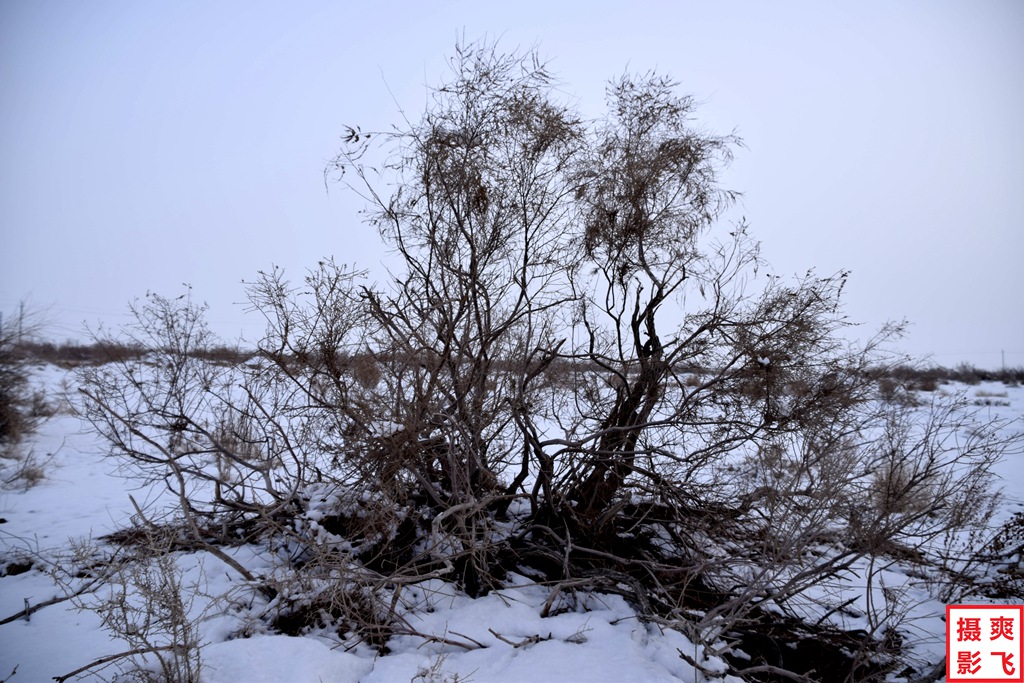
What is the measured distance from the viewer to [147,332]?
26.3ft

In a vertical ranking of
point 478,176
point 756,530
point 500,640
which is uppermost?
point 478,176

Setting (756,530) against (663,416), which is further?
(663,416)

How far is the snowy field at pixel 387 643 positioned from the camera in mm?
5043

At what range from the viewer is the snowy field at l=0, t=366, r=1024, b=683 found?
5.04 m

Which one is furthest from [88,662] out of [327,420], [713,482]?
[713,482]

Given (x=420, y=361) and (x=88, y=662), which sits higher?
(x=420, y=361)

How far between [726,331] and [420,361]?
369cm

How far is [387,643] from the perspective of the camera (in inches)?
224

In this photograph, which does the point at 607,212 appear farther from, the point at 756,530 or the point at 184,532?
the point at 184,532

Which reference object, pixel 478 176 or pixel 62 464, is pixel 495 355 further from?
pixel 62 464

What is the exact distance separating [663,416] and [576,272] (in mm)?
2153

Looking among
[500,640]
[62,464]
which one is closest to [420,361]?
[500,640]

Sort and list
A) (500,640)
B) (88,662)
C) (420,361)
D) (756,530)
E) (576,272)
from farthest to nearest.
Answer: (576,272), (756,530), (420,361), (500,640), (88,662)

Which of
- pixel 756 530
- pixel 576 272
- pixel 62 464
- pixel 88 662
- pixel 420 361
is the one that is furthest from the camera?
pixel 62 464
